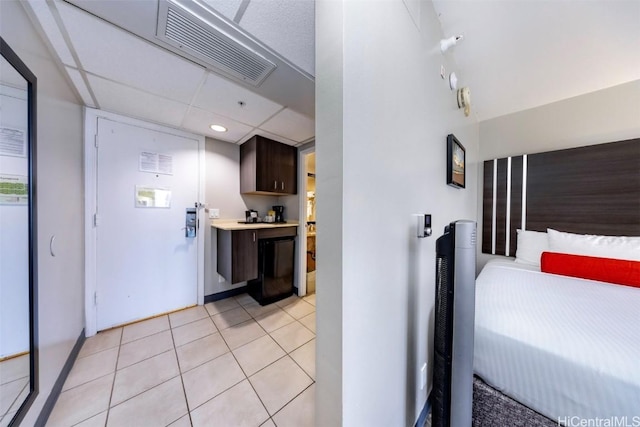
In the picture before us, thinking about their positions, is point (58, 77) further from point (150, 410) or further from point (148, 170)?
point (150, 410)

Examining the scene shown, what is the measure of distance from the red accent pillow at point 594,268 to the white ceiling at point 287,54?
1.60 m

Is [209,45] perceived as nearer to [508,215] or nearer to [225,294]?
[225,294]

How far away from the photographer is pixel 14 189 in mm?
896

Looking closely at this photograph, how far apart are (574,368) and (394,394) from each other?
710 mm

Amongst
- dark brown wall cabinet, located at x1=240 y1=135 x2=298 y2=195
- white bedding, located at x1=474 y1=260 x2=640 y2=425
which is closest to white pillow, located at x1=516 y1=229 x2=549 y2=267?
white bedding, located at x1=474 y1=260 x2=640 y2=425

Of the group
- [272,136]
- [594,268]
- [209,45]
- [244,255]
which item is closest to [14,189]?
[209,45]

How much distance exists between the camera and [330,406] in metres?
0.65

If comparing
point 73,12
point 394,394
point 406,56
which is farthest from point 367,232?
point 73,12

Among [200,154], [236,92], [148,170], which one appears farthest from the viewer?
[200,154]

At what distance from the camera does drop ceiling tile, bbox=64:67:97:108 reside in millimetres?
1401

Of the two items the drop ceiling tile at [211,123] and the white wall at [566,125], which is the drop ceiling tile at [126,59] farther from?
the white wall at [566,125]

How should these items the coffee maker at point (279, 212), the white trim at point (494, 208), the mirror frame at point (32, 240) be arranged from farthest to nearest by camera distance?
1. the coffee maker at point (279, 212)
2. the white trim at point (494, 208)
3. the mirror frame at point (32, 240)

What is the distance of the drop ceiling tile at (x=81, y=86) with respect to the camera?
140cm

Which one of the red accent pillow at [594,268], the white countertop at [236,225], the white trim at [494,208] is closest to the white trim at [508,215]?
the white trim at [494,208]
